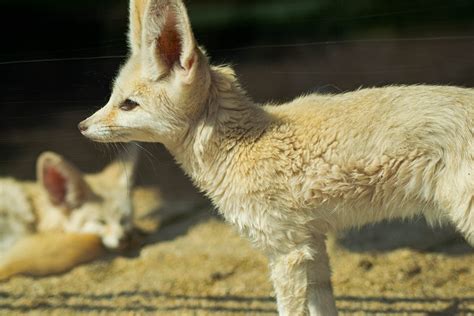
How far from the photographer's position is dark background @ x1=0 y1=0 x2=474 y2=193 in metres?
4.55

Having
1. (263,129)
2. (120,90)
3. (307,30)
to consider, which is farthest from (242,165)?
(307,30)

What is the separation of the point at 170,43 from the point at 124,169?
1.74 meters

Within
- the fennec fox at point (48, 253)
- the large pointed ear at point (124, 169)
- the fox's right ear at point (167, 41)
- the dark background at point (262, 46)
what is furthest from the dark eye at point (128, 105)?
the fennec fox at point (48, 253)

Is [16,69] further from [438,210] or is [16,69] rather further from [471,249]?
[471,249]

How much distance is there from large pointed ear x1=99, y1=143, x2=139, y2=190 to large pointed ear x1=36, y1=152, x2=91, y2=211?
7.3 inches

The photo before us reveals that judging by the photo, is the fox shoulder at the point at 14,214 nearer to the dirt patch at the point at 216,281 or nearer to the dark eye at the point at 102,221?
the dirt patch at the point at 216,281

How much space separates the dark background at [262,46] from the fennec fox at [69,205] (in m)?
0.64

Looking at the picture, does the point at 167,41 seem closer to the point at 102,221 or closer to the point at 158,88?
the point at 158,88

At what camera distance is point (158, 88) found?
3.73 m

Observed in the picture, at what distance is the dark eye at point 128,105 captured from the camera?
12.4ft

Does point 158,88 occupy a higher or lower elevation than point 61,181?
higher

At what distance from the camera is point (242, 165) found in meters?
3.77

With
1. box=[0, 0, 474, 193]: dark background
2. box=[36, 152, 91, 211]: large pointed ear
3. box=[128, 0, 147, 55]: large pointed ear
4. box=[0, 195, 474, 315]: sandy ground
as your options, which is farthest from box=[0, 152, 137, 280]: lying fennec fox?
box=[128, 0, 147, 55]: large pointed ear

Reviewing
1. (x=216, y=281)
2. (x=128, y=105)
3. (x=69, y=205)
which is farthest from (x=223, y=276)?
(x=128, y=105)
